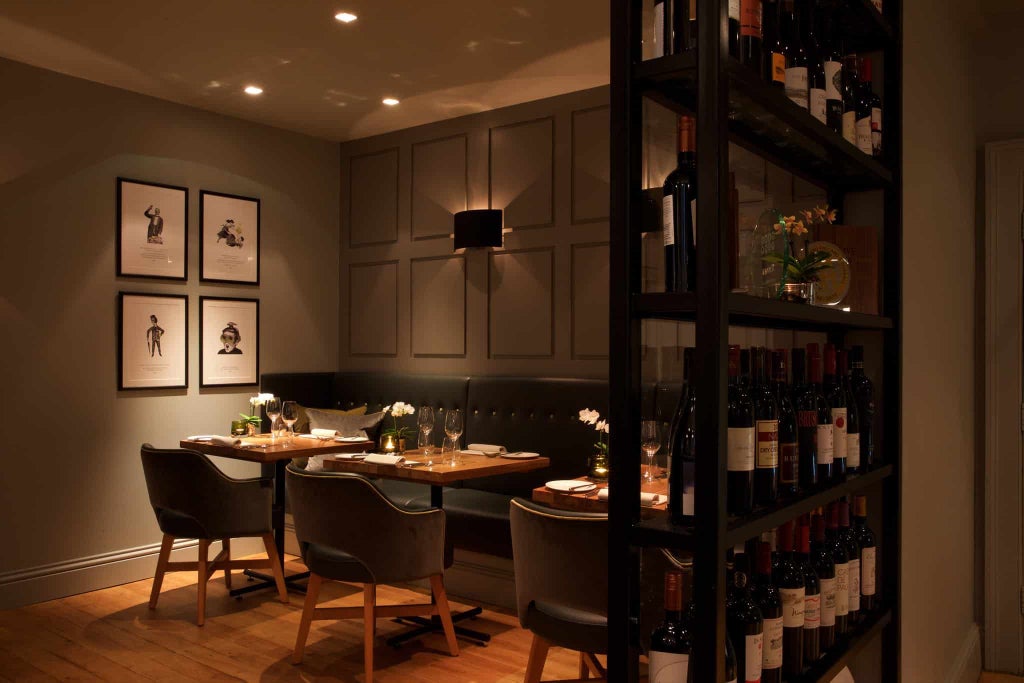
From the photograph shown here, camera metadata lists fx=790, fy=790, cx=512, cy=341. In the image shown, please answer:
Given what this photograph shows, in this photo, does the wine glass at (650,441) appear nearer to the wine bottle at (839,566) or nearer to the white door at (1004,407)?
the wine bottle at (839,566)

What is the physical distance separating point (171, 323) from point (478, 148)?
2299mm

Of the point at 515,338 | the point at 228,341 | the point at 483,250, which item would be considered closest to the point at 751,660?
the point at 515,338

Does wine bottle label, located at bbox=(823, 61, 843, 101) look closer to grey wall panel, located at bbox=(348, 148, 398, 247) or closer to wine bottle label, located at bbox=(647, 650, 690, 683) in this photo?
wine bottle label, located at bbox=(647, 650, 690, 683)

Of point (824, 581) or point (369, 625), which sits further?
point (369, 625)

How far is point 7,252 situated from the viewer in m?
4.36

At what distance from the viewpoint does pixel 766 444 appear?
154 centimetres

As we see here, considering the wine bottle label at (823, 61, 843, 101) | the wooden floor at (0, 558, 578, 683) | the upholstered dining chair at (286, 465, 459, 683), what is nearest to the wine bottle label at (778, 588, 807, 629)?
the wine bottle label at (823, 61, 843, 101)

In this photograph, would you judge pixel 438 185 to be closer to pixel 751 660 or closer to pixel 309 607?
pixel 309 607

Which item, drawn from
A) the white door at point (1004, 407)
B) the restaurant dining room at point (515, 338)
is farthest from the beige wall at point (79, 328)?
the white door at point (1004, 407)

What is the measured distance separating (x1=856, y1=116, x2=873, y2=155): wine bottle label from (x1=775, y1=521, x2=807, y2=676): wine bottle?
3.54 ft

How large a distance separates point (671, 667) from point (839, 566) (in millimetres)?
822

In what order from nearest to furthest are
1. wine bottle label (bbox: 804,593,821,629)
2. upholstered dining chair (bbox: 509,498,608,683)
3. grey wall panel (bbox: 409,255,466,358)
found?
wine bottle label (bbox: 804,593,821,629) < upholstered dining chair (bbox: 509,498,608,683) < grey wall panel (bbox: 409,255,466,358)

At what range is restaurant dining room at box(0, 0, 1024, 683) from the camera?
4.75ft

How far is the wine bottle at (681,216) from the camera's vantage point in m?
1.38
